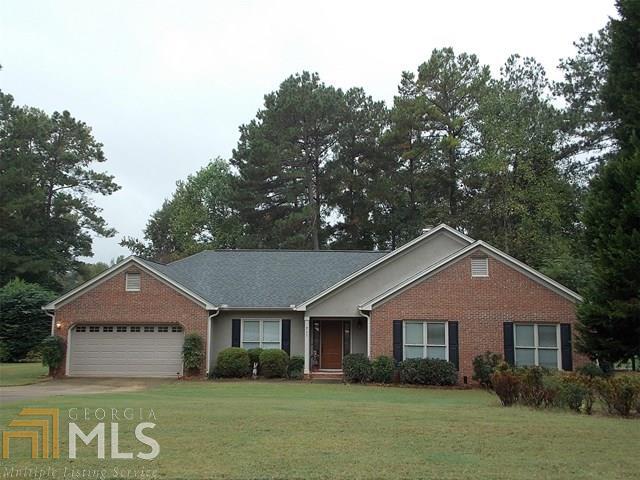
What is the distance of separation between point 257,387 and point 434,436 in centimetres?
1138

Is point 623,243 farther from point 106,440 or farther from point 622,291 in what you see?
point 106,440

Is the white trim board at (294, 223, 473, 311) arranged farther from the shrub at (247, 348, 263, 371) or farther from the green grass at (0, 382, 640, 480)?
the green grass at (0, 382, 640, 480)

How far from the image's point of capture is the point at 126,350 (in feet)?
82.5

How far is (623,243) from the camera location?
16016 mm

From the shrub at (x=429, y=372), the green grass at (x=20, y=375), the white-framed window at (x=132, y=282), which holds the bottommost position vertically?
the green grass at (x=20, y=375)

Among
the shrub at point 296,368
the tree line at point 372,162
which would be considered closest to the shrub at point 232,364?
the shrub at point 296,368

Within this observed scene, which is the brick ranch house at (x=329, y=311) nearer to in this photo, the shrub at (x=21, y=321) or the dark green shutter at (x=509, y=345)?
the dark green shutter at (x=509, y=345)

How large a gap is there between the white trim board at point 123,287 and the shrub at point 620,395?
50.0 feet

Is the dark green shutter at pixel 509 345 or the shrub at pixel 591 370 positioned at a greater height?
the dark green shutter at pixel 509 345

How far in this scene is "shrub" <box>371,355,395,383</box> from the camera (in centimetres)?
2225

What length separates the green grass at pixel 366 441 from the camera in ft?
25.6

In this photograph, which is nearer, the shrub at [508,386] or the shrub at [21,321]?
the shrub at [508,386]

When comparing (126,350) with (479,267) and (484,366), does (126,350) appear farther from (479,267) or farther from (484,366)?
(479,267)

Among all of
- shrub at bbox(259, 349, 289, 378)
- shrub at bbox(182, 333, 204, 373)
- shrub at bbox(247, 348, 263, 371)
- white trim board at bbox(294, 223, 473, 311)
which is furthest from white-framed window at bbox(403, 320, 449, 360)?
shrub at bbox(182, 333, 204, 373)
